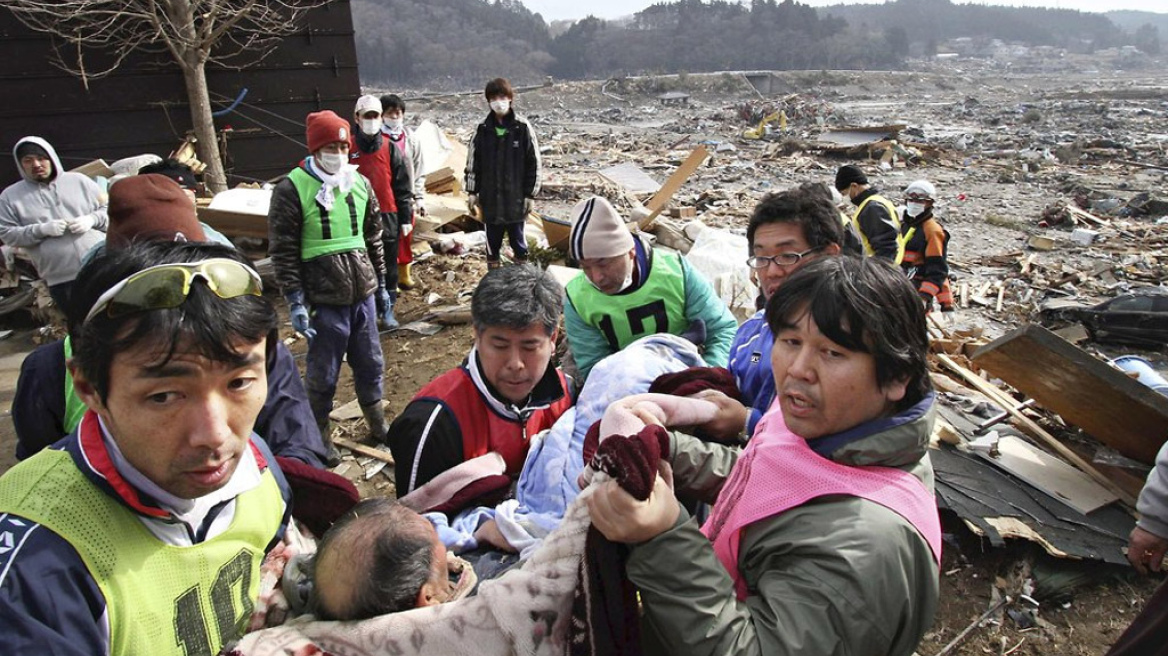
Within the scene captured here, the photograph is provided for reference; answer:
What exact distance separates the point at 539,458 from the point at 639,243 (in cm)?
182

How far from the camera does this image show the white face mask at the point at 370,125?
7082 millimetres

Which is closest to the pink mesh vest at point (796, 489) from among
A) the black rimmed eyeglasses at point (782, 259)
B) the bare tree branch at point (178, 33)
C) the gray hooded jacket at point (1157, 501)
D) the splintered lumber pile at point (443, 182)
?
the black rimmed eyeglasses at point (782, 259)

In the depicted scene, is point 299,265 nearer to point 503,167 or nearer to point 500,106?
point 503,167

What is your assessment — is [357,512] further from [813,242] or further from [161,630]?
[813,242]

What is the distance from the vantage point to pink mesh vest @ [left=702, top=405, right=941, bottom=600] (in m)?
1.35

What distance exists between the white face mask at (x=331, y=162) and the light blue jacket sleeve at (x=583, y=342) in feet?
8.00

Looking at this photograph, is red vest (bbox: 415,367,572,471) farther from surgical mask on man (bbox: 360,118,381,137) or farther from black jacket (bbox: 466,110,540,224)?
black jacket (bbox: 466,110,540,224)

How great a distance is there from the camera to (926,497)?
4.70 ft

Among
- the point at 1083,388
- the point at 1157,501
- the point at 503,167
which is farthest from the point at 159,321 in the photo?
the point at 503,167

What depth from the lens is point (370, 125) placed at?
7082mm

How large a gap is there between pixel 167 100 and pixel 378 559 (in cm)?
1085

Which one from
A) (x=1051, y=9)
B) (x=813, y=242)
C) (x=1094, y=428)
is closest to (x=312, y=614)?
(x=813, y=242)

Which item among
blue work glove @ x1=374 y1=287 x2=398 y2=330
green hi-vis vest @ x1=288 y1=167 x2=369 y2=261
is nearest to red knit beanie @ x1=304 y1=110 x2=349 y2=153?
green hi-vis vest @ x1=288 y1=167 x2=369 y2=261

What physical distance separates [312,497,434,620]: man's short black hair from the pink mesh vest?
0.76 meters
